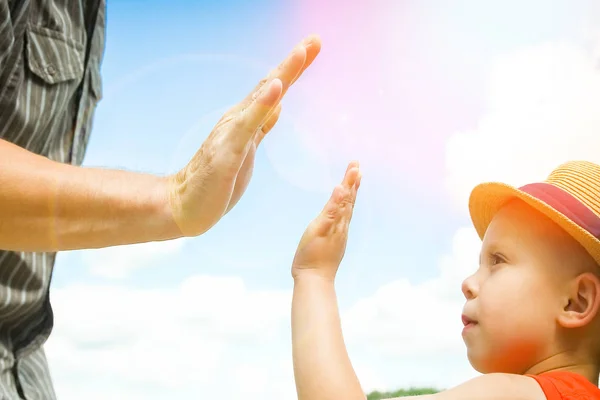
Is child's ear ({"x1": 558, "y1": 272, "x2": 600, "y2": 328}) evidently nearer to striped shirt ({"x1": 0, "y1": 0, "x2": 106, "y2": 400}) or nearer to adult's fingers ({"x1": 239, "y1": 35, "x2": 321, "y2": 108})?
adult's fingers ({"x1": 239, "y1": 35, "x2": 321, "y2": 108})

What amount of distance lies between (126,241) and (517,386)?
1.91 ft

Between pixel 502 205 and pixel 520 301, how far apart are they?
0.21 meters

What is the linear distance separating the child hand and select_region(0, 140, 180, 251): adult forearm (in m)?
0.32

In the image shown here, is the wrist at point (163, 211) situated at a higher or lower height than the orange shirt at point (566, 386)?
higher

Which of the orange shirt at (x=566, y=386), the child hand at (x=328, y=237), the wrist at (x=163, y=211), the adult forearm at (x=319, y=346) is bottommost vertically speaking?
the orange shirt at (x=566, y=386)

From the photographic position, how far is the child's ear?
113 cm

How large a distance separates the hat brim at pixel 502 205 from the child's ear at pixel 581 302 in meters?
0.04

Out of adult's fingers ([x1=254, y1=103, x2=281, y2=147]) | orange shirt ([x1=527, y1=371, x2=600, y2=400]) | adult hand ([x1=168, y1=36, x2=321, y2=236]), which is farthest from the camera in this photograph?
adult's fingers ([x1=254, y1=103, x2=281, y2=147])

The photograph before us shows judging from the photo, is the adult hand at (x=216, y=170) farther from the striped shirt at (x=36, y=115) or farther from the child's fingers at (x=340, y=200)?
the striped shirt at (x=36, y=115)

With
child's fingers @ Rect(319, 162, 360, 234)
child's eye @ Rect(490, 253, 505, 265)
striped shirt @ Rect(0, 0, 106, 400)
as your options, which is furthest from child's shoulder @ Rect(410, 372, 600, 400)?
striped shirt @ Rect(0, 0, 106, 400)

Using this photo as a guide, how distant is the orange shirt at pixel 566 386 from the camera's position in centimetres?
102

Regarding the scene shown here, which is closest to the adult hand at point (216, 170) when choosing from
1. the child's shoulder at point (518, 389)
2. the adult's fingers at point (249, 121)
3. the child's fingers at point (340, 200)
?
the adult's fingers at point (249, 121)

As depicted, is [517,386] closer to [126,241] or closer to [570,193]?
[570,193]

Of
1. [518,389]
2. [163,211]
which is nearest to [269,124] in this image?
[163,211]
